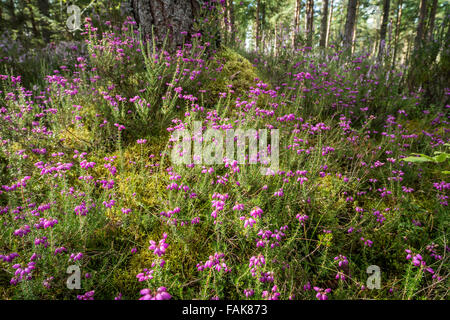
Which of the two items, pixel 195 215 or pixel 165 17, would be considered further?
pixel 165 17

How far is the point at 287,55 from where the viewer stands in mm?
4410

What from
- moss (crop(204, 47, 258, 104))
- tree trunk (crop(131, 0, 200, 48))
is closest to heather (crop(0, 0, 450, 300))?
moss (crop(204, 47, 258, 104))

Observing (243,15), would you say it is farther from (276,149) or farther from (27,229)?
(27,229)

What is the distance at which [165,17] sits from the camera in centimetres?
372

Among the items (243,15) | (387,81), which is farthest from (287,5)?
(387,81)

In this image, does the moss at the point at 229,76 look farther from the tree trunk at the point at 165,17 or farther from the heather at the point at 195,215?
the tree trunk at the point at 165,17

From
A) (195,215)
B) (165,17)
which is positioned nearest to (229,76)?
(165,17)

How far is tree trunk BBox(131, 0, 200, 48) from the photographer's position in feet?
12.1

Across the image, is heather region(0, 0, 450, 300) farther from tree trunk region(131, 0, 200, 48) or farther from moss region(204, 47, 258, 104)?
tree trunk region(131, 0, 200, 48)

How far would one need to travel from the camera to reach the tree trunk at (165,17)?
12.1 feet

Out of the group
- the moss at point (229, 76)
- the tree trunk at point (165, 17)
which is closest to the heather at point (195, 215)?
the moss at point (229, 76)

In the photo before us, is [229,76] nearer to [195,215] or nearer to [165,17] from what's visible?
[165,17]
